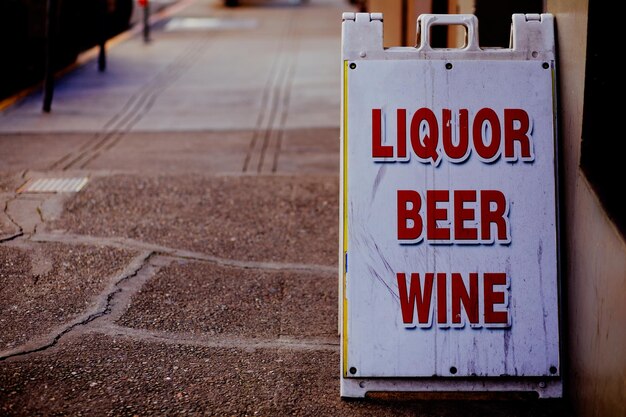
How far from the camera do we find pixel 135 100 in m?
10.7

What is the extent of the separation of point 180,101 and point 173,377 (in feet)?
23.8

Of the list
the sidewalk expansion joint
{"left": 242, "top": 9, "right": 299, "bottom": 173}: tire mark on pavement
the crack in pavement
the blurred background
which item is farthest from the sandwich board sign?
{"left": 242, "top": 9, "right": 299, "bottom": 173}: tire mark on pavement

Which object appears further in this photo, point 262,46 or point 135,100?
point 262,46

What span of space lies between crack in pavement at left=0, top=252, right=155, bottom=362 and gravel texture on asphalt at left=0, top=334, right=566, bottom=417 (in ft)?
0.20

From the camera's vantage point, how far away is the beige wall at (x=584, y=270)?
2.95 m

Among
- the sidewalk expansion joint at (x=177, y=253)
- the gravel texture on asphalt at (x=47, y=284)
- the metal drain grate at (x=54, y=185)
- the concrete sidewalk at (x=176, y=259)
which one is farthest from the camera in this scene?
the metal drain grate at (x=54, y=185)

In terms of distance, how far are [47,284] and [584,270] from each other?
296 cm

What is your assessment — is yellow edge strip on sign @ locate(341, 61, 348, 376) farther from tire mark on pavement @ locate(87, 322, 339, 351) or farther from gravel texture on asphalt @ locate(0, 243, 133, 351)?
gravel texture on asphalt @ locate(0, 243, 133, 351)

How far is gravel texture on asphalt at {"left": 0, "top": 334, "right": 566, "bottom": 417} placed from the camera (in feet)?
11.3

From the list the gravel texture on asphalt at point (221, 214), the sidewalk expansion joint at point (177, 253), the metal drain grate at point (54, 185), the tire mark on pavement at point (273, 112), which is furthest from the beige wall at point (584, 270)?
the metal drain grate at point (54, 185)

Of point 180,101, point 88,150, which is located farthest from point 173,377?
point 180,101

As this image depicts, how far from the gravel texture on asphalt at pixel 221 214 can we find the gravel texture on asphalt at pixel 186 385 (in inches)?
56.4

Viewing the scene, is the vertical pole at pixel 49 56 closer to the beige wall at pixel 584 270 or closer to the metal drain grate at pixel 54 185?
the metal drain grate at pixel 54 185

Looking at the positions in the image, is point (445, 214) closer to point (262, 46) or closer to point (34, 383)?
point (34, 383)
